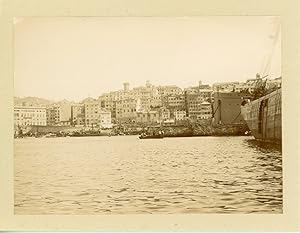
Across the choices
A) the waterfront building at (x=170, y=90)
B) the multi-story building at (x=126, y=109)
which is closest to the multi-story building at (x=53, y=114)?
the multi-story building at (x=126, y=109)

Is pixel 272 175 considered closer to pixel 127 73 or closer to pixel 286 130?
pixel 286 130

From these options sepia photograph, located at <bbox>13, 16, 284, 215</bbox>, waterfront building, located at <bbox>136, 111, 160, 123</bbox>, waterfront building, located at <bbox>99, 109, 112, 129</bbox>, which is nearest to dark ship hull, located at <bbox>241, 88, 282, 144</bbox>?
sepia photograph, located at <bbox>13, 16, 284, 215</bbox>

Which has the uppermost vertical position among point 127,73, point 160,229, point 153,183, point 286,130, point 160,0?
point 160,0

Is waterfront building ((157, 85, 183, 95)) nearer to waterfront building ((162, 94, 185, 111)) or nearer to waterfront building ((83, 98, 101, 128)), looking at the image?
waterfront building ((162, 94, 185, 111))

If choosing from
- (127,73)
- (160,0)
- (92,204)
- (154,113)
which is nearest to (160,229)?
(92,204)

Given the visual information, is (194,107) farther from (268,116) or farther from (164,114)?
(268,116)

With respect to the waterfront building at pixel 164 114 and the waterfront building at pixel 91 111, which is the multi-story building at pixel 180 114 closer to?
the waterfront building at pixel 164 114
